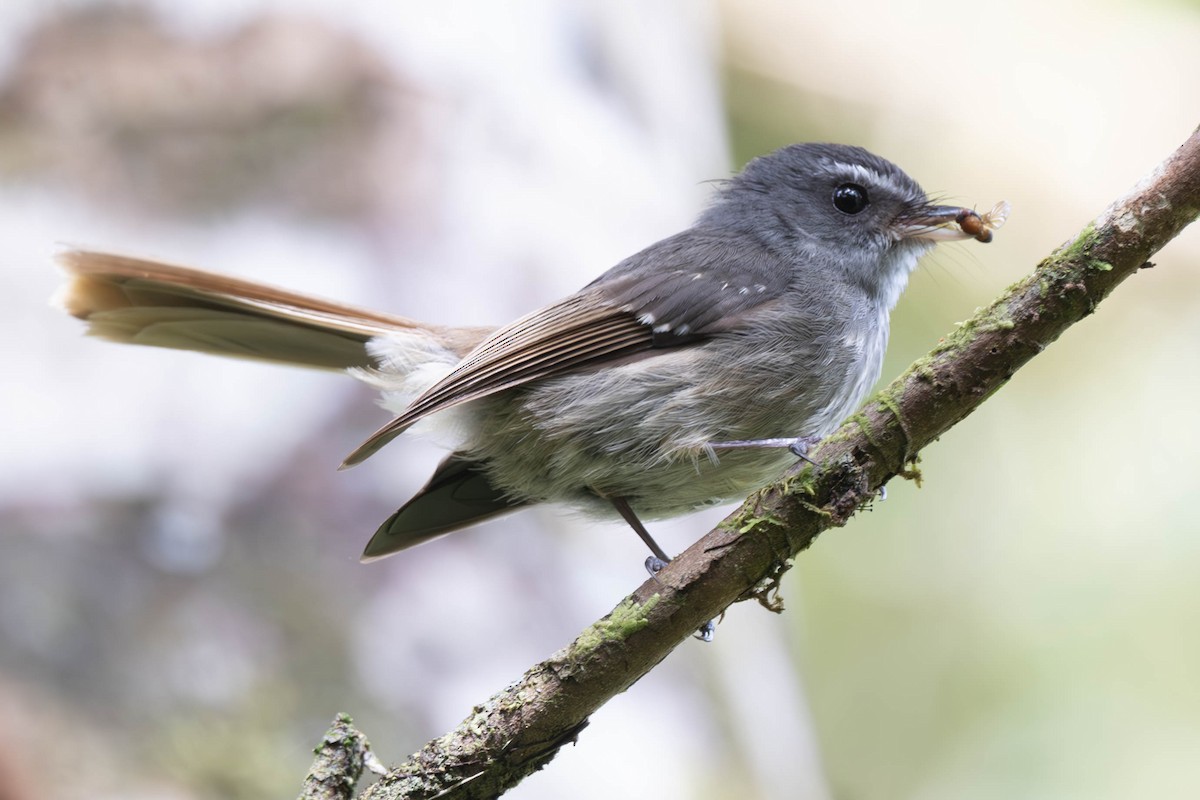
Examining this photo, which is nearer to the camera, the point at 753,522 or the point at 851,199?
the point at 753,522

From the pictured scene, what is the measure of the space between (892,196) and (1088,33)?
2478 mm

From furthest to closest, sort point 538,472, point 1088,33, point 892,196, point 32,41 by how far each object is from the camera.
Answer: point 1088,33, point 32,41, point 892,196, point 538,472

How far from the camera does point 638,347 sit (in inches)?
115

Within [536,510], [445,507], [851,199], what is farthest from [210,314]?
[851,199]

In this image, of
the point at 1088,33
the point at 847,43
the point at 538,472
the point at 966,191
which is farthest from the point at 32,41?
the point at 1088,33

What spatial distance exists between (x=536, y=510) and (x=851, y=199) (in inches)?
57.2

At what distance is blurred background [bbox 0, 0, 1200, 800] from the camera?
288cm

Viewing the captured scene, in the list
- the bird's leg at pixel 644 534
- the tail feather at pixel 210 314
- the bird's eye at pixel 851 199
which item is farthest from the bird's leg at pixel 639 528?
the bird's eye at pixel 851 199

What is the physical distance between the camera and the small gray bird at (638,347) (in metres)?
2.74

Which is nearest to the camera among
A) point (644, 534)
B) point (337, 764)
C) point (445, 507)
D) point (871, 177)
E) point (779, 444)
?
point (337, 764)

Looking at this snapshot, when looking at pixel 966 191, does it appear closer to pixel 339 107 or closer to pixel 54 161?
pixel 339 107

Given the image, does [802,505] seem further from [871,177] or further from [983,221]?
[871,177]

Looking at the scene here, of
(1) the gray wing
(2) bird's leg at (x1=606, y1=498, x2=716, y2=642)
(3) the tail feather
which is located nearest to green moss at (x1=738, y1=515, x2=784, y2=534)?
(2) bird's leg at (x1=606, y1=498, x2=716, y2=642)

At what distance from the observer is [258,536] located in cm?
299
